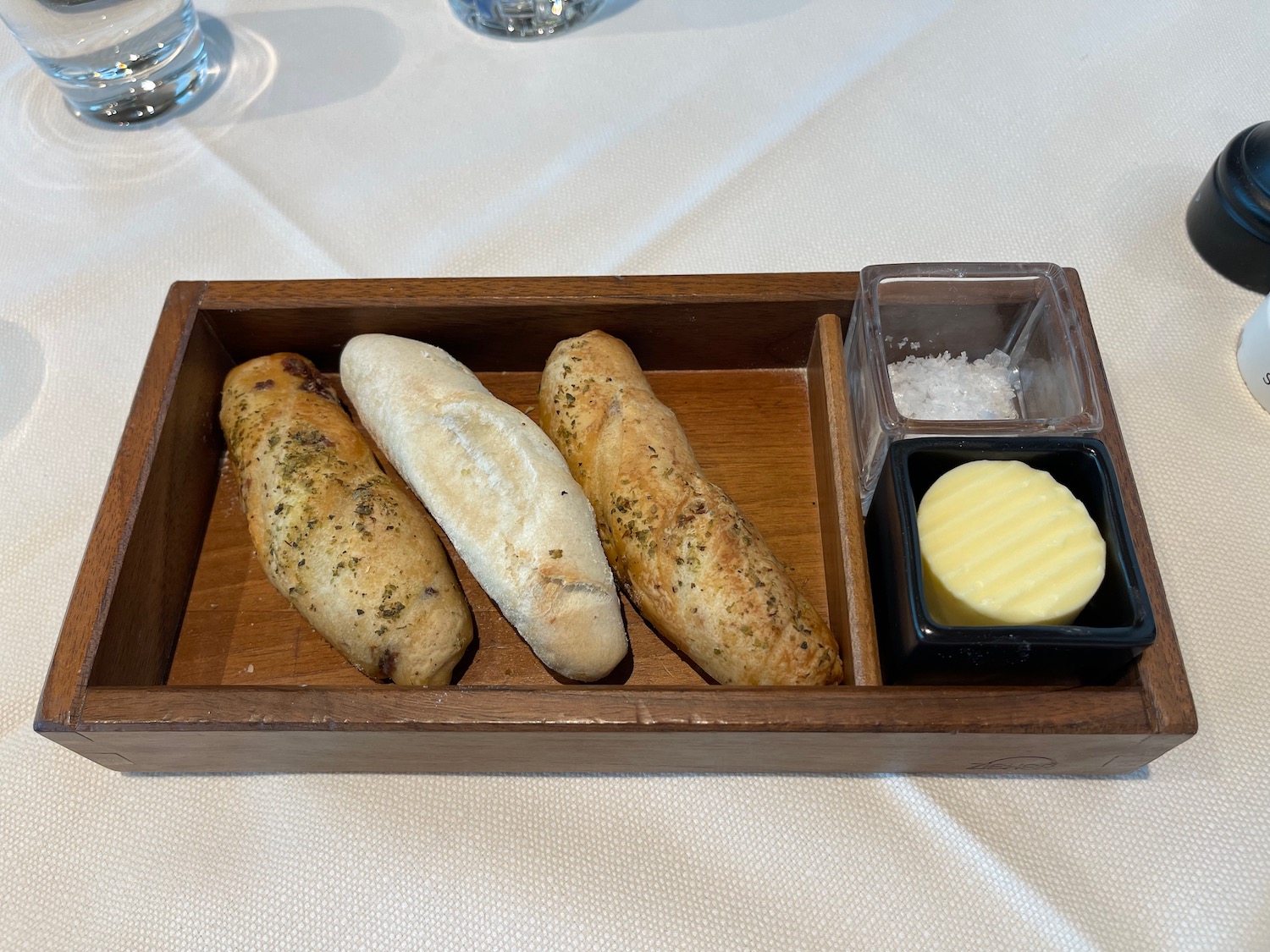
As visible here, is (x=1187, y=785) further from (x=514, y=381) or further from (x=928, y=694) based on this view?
(x=514, y=381)

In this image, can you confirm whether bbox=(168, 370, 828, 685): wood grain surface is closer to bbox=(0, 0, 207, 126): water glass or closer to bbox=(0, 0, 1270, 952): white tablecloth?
bbox=(0, 0, 1270, 952): white tablecloth

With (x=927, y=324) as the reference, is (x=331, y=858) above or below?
below

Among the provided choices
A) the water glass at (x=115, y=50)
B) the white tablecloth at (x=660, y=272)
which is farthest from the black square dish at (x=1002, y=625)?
the water glass at (x=115, y=50)

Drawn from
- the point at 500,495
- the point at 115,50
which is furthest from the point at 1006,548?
the point at 115,50

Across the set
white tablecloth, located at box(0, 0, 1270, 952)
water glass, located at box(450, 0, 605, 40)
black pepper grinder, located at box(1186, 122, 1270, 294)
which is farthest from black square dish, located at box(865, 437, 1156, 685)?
water glass, located at box(450, 0, 605, 40)

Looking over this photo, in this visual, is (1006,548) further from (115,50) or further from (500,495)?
(115,50)

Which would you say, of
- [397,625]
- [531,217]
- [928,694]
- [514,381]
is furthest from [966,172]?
[397,625]

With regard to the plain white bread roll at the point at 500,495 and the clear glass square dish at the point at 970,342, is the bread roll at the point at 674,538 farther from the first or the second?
the clear glass square dish at the point at 970,342
